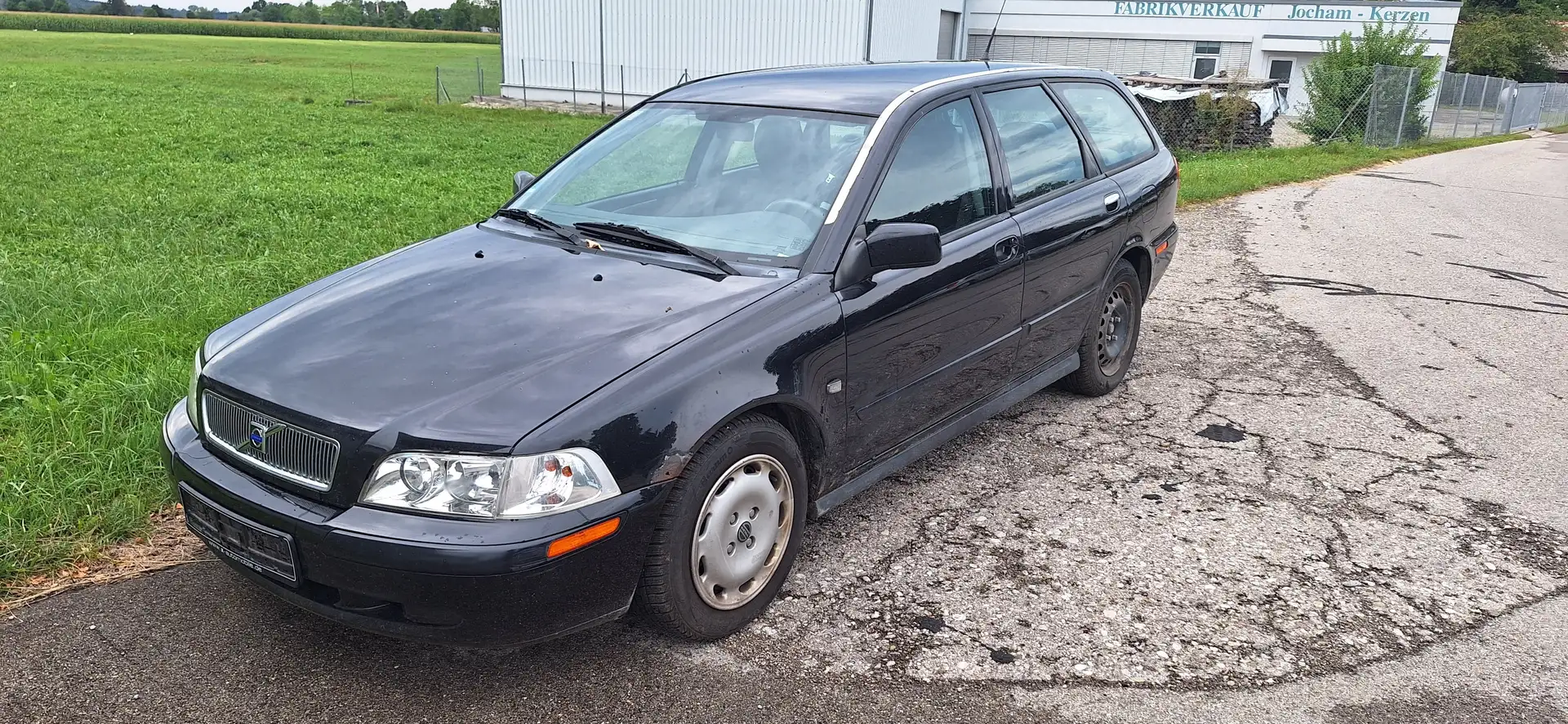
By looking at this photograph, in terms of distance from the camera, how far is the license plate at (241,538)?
2.74m

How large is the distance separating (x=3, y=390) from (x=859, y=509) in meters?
3.69

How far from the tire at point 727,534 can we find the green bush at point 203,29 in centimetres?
8636

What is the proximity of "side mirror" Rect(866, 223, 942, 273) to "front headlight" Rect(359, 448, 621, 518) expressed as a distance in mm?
1189

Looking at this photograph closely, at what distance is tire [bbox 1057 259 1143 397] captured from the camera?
512 centimetres

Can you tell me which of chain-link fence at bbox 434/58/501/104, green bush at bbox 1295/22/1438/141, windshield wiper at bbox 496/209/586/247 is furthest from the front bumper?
chain-link fence at bbox 434/58/501/104

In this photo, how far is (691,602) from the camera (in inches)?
119

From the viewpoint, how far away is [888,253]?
3373mm

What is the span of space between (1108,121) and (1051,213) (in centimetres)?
112

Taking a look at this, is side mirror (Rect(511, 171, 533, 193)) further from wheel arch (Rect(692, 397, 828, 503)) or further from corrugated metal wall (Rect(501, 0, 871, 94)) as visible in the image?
corrugated metal wall (Rect(501, 0, 871, 94))

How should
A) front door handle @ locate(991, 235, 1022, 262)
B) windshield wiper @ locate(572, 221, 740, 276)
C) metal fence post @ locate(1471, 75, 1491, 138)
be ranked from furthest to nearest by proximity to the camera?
metal fence post @ locate(1471, 75, 1491, 138) → front door handle @ locate(991, 235, 1022, 262) → windshield wiper @ locate(572, 221, 740, 276)

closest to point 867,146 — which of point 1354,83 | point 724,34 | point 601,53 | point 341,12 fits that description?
point 1354,83

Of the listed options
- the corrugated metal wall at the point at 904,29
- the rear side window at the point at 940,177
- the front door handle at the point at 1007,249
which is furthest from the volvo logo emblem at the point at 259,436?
the corrugated metal wall at the point at 904,29

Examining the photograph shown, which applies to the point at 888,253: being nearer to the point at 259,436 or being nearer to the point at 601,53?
the point at 259,436

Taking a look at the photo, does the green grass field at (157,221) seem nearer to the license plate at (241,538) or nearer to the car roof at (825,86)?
the license plate at (241,538)
